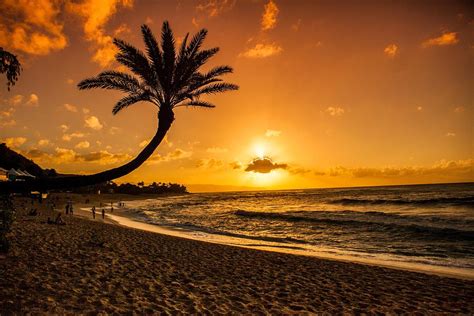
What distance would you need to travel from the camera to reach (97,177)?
8289 millimetres

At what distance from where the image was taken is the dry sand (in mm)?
7031

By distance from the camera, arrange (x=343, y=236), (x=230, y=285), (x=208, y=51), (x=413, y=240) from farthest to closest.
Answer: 1. (x=343, y=236)
2. (x=413, y=240)
3. (x=208, y=51)
4. (x=230, y=285)

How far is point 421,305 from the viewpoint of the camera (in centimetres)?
852

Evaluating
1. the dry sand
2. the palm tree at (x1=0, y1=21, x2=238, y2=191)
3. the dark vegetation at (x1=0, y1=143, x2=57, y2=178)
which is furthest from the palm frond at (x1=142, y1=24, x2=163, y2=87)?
the dark vegetation at (x1=0, y1=143, x2=57, y2=178)

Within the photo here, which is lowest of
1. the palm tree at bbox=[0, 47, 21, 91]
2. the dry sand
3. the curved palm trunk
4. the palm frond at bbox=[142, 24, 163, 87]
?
the dry sand

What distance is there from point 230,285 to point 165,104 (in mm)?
6877

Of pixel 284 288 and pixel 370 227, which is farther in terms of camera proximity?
pixel 370 227

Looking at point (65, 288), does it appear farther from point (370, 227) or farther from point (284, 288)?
point (370, 227)

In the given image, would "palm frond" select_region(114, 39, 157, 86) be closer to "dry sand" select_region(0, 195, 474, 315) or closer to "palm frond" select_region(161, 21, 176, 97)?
"palm frond" select_region(161, 21, 176, 97)

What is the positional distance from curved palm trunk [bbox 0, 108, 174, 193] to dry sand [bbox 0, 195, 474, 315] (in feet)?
7.84

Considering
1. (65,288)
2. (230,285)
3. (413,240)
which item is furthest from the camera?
(413,240)

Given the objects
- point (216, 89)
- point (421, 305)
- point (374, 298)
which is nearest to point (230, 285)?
point (374, 298)

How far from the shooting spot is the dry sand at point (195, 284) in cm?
703

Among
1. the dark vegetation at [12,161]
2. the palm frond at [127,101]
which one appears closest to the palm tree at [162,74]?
the palm frond at [127,101]
